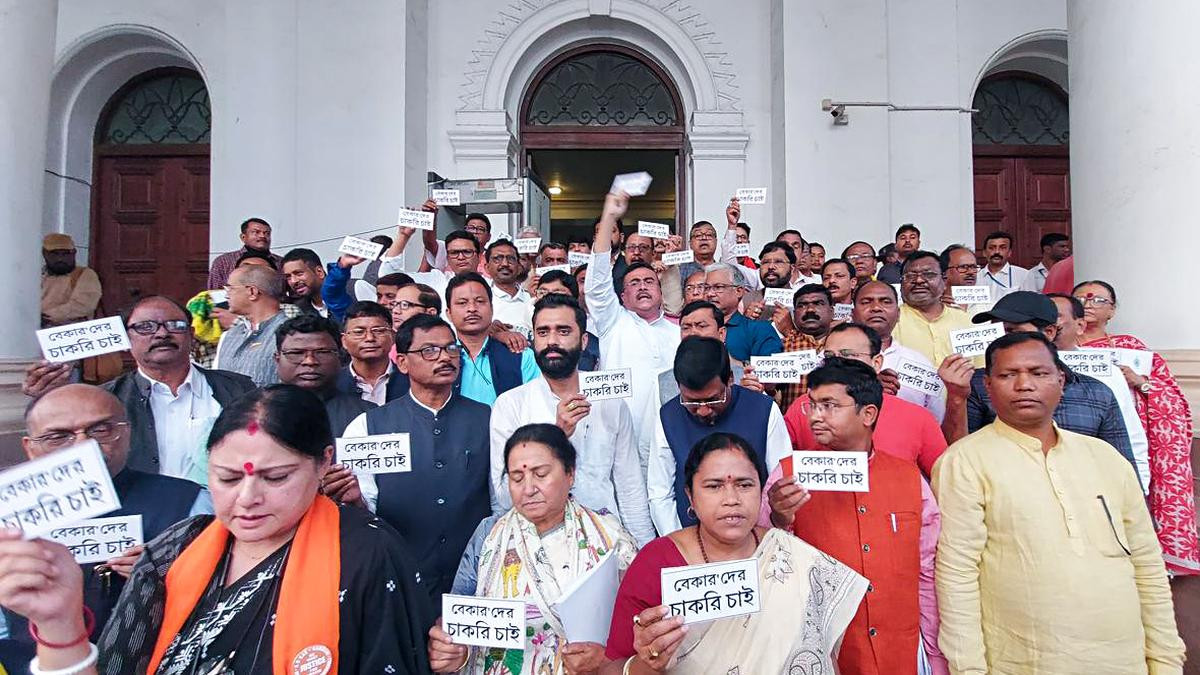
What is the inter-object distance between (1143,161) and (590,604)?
3.76m

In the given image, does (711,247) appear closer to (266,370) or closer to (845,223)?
(845,223)

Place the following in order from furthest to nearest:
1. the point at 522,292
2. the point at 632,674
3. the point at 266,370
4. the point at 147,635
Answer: the point at 522,292, the point at 266,370, the point at 632,674, the point at 147,635

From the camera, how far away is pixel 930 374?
3088 millimetres

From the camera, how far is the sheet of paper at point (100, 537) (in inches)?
79.2

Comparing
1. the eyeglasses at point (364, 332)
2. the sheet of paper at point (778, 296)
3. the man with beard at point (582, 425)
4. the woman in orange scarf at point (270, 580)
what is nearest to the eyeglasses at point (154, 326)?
the eyeglasses at point (364, 332)

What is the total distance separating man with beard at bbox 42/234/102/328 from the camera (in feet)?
20.8

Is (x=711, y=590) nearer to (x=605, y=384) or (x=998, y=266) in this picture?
(x=605, y=384)

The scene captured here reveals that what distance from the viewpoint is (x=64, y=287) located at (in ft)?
21.3

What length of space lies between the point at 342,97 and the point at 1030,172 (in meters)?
8.09

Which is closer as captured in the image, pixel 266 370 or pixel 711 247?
pixel 266 370

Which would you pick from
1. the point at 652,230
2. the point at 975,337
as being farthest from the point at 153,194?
the point at 975,337

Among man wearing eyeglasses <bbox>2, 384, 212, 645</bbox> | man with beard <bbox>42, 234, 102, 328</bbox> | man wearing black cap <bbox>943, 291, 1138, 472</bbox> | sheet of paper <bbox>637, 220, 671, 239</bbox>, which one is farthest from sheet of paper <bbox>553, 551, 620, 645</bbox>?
man with beard <bbox>42, 234, 102, 328</bbox>

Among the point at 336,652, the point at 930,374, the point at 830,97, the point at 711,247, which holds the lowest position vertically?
the point at 336,652

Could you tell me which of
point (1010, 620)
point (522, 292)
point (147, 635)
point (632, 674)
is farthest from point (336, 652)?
point (522, 292)
